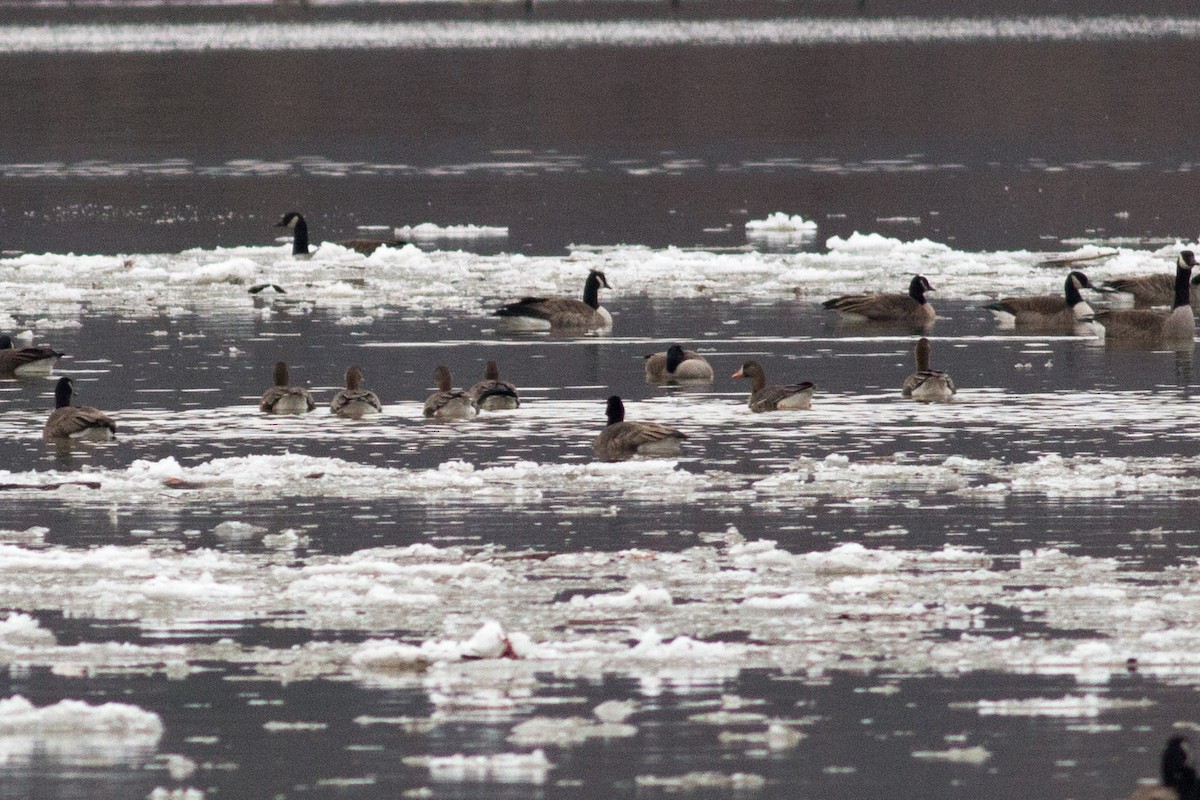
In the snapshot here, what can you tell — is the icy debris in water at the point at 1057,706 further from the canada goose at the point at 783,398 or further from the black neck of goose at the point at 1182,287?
the black neck of goose at the point at 1182,287

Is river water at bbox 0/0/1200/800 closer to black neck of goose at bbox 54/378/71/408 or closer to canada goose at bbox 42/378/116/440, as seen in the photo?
canada goose at bbox 42/378/116/440

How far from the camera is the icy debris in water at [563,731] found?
9.18m

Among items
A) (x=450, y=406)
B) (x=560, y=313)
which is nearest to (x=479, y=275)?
(x=560, y=313)

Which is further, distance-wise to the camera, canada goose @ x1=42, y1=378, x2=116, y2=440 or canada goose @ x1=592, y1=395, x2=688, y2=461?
canada goose @ x1=42, y1=378, x2=116, y2=440

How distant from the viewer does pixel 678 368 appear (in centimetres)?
2084

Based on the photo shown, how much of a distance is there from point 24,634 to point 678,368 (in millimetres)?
10491

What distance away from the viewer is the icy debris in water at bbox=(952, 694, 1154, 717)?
374 inches

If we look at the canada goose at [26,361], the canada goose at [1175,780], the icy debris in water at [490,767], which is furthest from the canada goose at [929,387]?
the canada goose at [1175,780]

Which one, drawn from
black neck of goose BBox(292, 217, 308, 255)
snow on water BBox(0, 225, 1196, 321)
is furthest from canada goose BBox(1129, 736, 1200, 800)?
black neck of goose BBox(292, 217, 308, 255)

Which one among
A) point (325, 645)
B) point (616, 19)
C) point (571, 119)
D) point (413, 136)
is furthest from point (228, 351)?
point (616, 19)

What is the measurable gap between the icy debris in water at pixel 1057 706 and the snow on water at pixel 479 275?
1741 cm

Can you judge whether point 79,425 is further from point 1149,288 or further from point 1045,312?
point 1149,288

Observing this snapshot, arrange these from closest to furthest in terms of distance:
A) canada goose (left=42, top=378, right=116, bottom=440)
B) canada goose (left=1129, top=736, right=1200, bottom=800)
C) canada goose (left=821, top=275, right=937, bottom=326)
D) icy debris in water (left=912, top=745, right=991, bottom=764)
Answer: canada goose (left=1129, top=736, right=1200, bottom=800) < icy debris in water (left=912, top=745, right=991, bottom=764) < canada goose (left=42, top=378, right=116, bottom=440) < canada goose (left=821, top=275, right=937, bottom=326)

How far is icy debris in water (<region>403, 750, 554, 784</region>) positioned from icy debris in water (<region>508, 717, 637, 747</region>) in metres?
0.16
